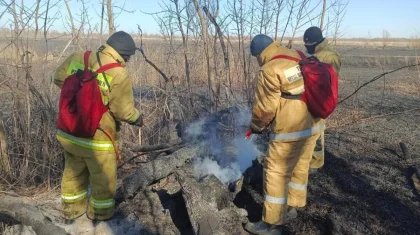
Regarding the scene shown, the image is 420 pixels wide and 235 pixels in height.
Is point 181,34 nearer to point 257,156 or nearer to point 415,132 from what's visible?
point 257,156

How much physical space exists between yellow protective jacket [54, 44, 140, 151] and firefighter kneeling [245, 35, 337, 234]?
125cm

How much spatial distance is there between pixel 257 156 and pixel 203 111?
1.72 metres

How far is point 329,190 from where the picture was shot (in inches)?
175

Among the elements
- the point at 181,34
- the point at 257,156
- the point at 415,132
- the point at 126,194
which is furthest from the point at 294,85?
the point at 415,132

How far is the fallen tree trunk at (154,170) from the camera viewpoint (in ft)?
12.6

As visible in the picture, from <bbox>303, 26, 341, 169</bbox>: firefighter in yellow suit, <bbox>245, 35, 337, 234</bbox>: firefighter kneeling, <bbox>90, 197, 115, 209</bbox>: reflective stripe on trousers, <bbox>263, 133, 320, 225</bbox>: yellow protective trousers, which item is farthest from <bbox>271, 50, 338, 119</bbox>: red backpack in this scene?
<bbox>90, 197, 115, 209</bbox>: reflective stripe on trousers

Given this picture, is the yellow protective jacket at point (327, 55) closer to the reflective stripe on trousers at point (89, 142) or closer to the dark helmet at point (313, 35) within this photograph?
the dark helmet at point (313, 35)

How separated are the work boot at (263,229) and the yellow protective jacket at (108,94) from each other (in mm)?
1594

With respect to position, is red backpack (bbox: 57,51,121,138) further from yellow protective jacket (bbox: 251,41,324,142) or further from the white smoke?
yellow protective jacket (bbox: 251,41,324,142)

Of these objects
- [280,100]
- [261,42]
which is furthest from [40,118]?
[280,100]

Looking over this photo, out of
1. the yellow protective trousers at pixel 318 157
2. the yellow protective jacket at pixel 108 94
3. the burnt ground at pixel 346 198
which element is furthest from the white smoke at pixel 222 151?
the yellow protective jacket at pixel 108 94

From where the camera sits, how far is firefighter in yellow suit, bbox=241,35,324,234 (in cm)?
332

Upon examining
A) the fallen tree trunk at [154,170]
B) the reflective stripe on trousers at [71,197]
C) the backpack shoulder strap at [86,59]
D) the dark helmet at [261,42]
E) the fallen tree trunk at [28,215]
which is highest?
the dark helmet at [261,42]

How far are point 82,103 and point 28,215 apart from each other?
1291mm
